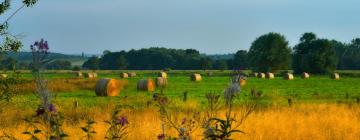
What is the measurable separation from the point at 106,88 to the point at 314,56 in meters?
63.3

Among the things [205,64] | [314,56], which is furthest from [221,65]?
[314,56]

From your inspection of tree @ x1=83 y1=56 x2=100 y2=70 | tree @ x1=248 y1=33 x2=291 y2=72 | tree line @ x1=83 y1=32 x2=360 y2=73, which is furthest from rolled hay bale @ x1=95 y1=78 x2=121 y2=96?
tree @ x1=83 y1=56 x2=100 y2=70

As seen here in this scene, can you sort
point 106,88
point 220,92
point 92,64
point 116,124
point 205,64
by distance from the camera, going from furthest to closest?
point 92,64 < point 205,64 < point 220,92 < point 106,88 < point 116,124

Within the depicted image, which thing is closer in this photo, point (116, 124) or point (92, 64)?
point (116, 124)

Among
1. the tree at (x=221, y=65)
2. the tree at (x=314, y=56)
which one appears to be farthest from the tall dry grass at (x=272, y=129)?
the tree at (x=221, y=65)

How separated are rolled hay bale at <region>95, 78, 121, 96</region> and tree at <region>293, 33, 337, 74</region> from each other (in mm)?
61274

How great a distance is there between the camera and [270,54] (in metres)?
95.4

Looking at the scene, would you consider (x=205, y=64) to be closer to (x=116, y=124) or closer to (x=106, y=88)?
(x=106, y=88)

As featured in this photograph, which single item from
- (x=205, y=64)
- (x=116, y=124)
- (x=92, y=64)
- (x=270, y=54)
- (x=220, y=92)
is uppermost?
(x=270, y=54)

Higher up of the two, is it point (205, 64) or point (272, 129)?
point (205, 64)

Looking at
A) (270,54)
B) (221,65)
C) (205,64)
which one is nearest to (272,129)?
(270,54)

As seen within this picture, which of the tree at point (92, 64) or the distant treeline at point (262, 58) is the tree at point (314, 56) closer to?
the distant treeline at point (262, 58)

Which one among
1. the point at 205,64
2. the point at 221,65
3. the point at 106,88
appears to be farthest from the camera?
the point at 221,65

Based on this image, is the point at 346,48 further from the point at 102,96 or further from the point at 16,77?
the point at 16,77
